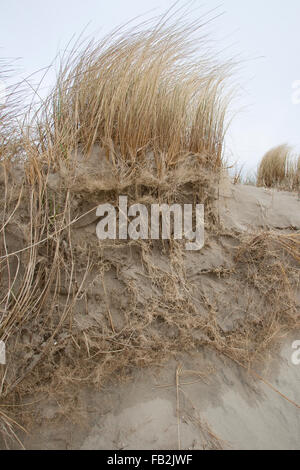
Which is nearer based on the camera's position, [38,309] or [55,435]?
[55,435]

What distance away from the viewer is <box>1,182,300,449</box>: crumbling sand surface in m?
1.33

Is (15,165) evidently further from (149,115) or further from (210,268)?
(210,268)

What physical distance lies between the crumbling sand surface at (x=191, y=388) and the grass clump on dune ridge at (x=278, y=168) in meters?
3.03

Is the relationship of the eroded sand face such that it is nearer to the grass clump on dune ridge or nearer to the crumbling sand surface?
the crumbling sand surface

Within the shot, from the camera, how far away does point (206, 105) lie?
76.7 inches

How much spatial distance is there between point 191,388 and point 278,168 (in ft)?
13.2

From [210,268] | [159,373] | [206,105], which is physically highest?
[206,105]

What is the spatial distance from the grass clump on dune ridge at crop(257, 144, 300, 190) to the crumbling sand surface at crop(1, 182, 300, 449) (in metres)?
3.03

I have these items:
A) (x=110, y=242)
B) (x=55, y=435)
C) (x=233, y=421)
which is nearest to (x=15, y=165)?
(x=110, y=242)

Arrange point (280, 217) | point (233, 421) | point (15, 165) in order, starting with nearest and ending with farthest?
point (233, 421)
point (15, 165)
point (280, 217)

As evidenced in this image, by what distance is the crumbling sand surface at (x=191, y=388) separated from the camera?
1.33 meters

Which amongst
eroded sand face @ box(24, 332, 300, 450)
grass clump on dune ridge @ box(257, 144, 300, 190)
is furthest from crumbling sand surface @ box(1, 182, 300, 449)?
grass clump on dune ridge @ box(257, 144, 300, 190)

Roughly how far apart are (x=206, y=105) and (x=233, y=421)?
5.94 ft

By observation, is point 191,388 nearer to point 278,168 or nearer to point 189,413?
point 189,413
